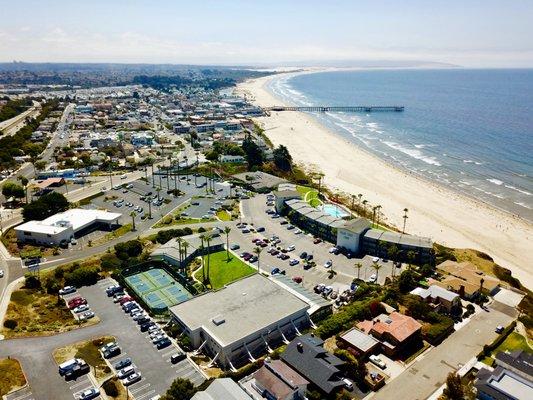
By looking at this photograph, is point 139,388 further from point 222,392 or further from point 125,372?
point 222,392

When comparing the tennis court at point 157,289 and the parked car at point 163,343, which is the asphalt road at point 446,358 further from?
the tennis court at point 157,289

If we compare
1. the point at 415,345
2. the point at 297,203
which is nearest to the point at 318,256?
the point at 297,203

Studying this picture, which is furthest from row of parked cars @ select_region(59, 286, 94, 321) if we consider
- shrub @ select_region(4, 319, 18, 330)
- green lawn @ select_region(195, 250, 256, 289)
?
green lawn @ select_region(195, 250, 256, 289)

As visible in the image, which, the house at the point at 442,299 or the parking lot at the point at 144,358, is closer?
the parking lot at the point at 144,358

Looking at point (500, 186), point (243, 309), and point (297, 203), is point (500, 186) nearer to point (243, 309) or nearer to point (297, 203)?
point (297, 203)

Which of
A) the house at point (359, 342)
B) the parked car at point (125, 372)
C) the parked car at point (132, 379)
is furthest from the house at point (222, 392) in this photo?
the house at point (359, 342)

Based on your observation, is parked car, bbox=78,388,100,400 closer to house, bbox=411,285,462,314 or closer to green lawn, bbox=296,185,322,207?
house, bbox=411,285,462,314
